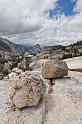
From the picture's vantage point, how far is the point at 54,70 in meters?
29.6

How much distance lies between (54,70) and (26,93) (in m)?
5.37

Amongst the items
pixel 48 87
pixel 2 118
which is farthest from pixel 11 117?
pixel 48 87

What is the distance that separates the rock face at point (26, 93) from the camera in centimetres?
2561

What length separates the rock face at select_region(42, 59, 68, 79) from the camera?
97.5 ft

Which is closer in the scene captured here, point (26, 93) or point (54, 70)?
point (26, 93)

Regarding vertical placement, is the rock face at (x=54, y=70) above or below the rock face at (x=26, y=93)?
above

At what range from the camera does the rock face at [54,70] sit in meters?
29.7

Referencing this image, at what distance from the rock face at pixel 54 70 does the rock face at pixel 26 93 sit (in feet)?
11.5

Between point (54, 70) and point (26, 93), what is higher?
point (54, 70)

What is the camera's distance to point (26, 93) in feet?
84.7

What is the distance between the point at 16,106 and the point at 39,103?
2395 millimetres

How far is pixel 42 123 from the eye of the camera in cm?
→ 2406

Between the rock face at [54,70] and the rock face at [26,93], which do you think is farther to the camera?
the rock face at [54,70]

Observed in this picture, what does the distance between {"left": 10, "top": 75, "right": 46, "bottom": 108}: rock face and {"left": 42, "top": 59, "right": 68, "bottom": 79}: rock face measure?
11.5ft
